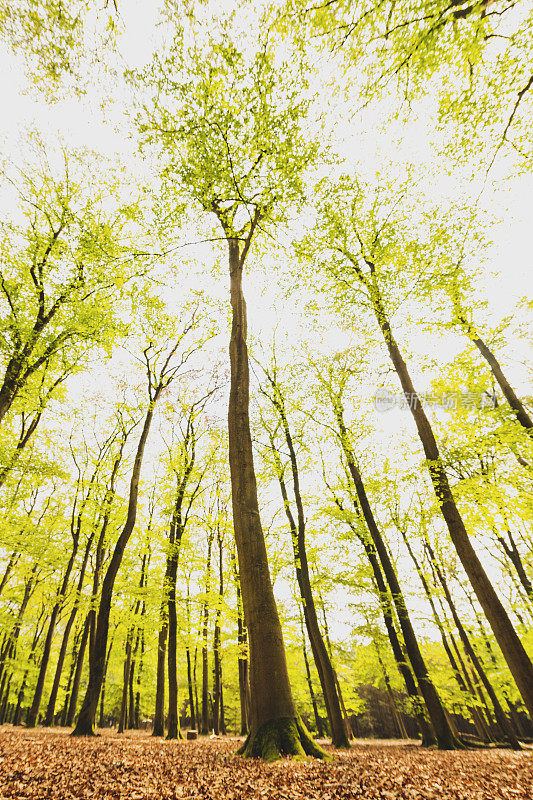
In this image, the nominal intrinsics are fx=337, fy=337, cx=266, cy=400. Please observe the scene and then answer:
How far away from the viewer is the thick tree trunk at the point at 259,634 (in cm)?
435

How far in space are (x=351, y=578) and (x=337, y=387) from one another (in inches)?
311

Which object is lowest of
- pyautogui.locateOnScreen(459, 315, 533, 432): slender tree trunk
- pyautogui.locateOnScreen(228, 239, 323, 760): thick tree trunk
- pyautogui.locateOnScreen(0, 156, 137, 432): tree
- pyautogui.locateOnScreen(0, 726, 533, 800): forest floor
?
pyautogui.locateOnScreen(0, 726, 533, 800): forest floor

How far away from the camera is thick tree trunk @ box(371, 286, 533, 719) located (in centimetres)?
619

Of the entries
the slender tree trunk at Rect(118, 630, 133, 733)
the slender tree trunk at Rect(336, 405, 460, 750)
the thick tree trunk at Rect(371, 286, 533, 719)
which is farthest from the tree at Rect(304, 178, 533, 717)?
the slender tree trunk at Rect(118, 630, 133, 733)

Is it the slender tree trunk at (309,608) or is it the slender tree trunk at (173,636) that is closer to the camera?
the slender tree trunk at (309,608)

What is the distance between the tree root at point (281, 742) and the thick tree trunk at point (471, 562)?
4221 millimetres

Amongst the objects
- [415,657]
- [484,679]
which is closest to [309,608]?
[415,657]

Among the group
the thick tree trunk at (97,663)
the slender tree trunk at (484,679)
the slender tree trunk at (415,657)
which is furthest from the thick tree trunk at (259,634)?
the slender tree trunk at (484,679)

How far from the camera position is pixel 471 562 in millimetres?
7086

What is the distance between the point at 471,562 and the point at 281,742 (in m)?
5.08

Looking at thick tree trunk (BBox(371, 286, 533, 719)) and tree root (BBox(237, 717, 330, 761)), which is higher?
thick tree trunk (BBox(371, 286, 533, 719))

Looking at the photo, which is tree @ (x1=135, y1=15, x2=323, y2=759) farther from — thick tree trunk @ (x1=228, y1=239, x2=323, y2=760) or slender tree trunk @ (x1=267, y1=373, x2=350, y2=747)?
slender tree trunk @ (x1=267, y1=373, x2=350, y2=747)

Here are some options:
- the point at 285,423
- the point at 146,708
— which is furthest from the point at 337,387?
the point at 146,708

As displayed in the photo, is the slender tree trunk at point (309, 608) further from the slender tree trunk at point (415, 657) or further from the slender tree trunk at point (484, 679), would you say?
the slender tree trunk at point (484, 679)
